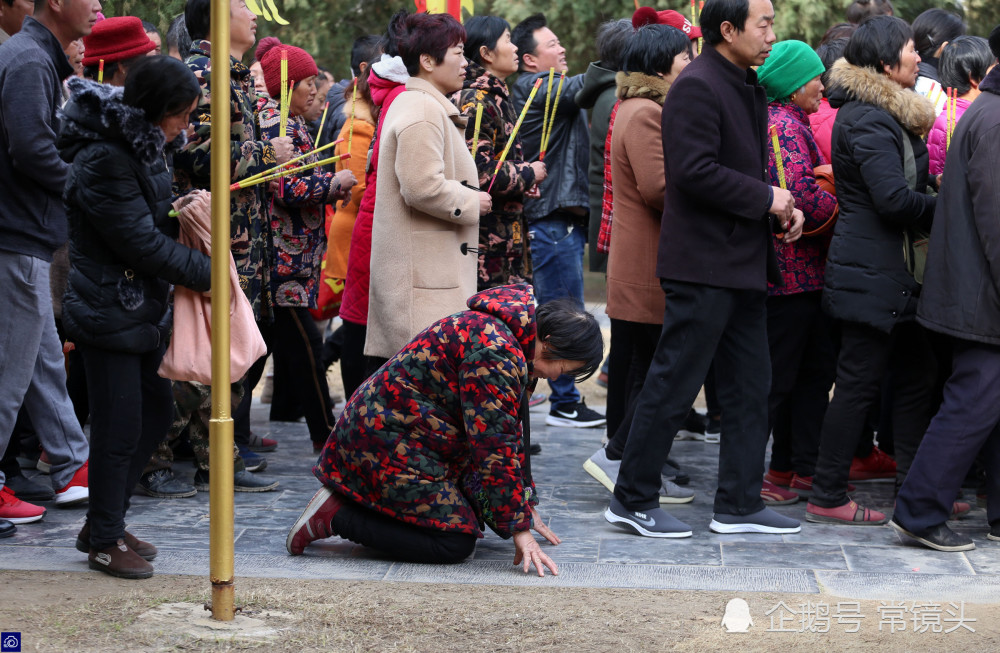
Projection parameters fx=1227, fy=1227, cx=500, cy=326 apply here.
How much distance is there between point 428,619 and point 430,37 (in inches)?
99.2

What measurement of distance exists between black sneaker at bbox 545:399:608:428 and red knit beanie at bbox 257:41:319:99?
2405 mm

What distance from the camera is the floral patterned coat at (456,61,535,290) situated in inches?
226

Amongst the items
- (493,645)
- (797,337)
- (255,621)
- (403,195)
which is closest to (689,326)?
(797,337)

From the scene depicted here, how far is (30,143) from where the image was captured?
4.71 m

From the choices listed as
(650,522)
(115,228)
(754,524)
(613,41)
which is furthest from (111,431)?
(613,41)

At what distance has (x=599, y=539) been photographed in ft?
16.0

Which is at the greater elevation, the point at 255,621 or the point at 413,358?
the point at 413,358

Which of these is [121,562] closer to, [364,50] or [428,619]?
[428,619]

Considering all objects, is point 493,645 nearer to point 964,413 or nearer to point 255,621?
point 255,621

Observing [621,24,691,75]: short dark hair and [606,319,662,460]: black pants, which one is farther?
[606,319,662,460]: black pants

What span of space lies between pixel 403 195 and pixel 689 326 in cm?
131

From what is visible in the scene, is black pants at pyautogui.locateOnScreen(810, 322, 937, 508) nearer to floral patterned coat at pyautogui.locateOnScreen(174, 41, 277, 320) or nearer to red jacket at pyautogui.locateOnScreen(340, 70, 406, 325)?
red jacket at pyautogui.locateOnScreen(340, 70, 406, 325)

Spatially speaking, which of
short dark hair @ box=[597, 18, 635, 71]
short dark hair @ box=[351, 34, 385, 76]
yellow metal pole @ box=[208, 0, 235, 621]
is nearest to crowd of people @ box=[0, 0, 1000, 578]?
yellow metal pole @ box=[208, 0, 235, 621]

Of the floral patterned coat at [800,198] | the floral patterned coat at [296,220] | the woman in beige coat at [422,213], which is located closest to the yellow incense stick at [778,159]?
the floral patterned coat at [800,198]
